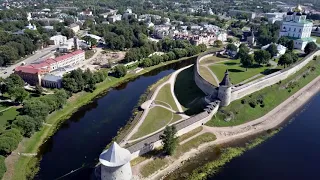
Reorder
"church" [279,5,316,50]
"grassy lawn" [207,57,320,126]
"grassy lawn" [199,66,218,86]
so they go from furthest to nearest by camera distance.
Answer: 1. "church" [279,5,316,50]
2. "grassy lawn" [199,66,218,86]
3. "grassy lawn" [207,57,320,126]

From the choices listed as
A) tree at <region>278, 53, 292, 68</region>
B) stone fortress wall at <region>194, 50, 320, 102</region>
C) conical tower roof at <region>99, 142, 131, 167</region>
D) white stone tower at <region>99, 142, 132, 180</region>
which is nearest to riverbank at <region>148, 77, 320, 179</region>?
stone fortress wall at <region>194, 50, 320, 102</region>

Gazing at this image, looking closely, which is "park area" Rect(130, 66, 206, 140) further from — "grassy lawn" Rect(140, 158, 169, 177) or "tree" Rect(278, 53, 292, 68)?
"tree" Rect(278, 53, 292, 68)

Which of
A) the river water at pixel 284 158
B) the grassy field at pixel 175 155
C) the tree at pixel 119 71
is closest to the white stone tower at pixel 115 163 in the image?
the grassy field at pixel 175 155

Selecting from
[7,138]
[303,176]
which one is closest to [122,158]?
[7,138]

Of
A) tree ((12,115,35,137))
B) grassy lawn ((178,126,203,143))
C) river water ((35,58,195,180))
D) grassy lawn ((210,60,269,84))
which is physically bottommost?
river water ((35,58,195,180))

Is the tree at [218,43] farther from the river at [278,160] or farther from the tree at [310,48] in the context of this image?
the river at [278,160]

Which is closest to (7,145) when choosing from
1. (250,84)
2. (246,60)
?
(250,84)
